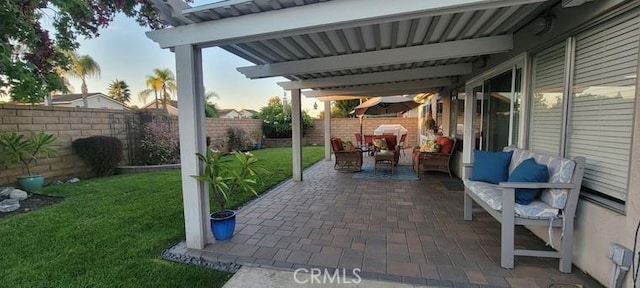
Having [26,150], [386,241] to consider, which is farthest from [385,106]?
[26,150]

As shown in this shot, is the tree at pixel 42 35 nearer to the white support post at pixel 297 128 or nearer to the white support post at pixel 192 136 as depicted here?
the white support post at pixel 192 136

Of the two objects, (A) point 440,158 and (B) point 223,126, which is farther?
(B) point 223,126

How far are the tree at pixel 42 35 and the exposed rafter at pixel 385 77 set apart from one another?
3366 mm

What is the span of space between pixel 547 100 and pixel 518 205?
1.39 meters

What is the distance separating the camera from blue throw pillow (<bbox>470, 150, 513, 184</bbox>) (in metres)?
3.48

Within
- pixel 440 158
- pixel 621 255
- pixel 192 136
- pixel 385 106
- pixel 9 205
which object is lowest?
pixel 9 205

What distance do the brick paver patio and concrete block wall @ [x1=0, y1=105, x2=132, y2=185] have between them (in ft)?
16.4

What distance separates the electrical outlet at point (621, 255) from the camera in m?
2.00

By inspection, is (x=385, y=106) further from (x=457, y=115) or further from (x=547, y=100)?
(x=547, y=100)

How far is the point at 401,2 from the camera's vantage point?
7.45 ft

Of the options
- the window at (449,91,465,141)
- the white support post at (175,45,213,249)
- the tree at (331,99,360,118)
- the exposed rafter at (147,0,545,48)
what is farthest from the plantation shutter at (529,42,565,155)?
the tree at (331,99,360,118)

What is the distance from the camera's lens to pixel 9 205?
4516mm

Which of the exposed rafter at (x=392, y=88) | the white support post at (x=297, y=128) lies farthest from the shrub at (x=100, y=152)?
the exposed rafter at (x=392, y=88)

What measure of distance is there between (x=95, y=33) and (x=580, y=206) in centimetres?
868
